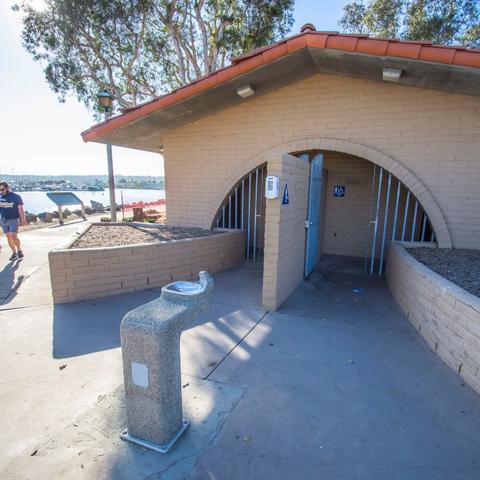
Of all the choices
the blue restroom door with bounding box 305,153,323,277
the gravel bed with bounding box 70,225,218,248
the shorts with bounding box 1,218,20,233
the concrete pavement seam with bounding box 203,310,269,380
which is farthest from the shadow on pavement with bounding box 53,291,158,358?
the shorts with bounding box 1,218,20,233

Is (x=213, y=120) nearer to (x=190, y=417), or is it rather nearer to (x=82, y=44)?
(x=190, y=417)

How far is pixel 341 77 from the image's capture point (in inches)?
240

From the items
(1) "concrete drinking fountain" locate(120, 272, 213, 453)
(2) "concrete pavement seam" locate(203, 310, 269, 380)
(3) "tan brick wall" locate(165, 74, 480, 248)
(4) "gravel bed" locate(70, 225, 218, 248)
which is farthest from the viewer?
(4) "gravel bed" locate(70, 225, 218, 248)

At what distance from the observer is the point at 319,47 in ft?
16.0

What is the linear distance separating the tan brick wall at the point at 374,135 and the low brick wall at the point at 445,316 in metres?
1.91

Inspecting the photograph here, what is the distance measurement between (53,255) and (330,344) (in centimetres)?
422

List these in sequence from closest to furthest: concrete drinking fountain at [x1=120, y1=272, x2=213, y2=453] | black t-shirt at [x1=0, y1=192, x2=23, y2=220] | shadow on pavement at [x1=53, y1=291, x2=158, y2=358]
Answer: concrete drinking fountain at [x1=120, y1=272, x2=213, y2=453] → shadow on pavement at [x1=53, y1=291, x2=158, y2=358] → black t-shirt at [x1=0, y1=192, x2=23, y2=220]

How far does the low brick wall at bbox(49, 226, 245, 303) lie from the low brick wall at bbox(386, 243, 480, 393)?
3800mm

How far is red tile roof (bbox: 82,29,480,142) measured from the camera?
423 centimetres

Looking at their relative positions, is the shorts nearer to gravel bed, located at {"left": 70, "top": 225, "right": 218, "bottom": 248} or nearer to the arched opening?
gravel bed, located at {"left": 70, "top": 225, "right": 218, "bottom": 248}

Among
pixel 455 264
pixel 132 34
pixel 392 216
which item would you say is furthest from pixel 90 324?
pixel 132 34

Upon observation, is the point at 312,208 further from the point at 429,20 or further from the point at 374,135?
the point at 429,20

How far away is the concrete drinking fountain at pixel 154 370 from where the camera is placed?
6.65 feet

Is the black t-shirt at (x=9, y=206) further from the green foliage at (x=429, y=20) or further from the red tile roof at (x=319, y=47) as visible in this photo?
the green foliage at (x=429, y=20)
